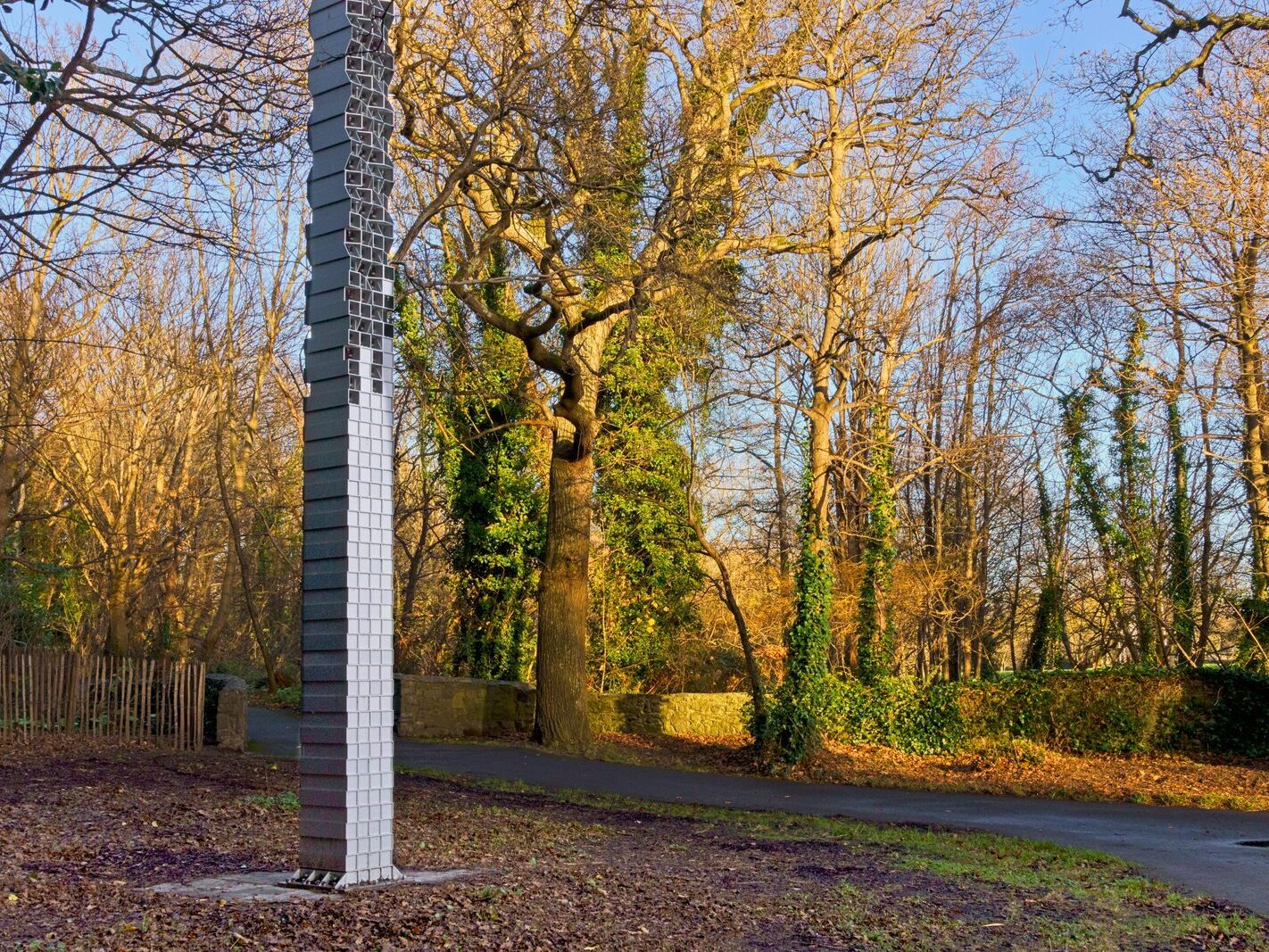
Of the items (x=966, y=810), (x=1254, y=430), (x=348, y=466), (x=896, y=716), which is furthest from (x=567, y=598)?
(x=348, y=466)

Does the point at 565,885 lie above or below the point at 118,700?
below

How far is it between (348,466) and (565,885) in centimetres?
261

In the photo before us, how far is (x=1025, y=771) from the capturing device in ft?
61.8

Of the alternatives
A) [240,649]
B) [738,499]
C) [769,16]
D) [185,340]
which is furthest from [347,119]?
[240,649]

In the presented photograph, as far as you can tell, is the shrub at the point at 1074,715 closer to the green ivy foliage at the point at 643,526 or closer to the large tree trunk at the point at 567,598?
the large tree trunk at the point at 567,598

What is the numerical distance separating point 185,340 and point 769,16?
15.2m

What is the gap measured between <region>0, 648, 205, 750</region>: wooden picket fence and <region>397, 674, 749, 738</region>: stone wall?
4863 mm

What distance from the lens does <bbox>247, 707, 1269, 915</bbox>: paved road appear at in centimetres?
1020

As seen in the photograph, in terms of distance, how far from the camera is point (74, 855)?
713 centimetres

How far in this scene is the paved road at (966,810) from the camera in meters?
10.2

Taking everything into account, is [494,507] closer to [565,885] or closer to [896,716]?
[896,716]

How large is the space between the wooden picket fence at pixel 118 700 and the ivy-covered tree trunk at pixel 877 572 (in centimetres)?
1295

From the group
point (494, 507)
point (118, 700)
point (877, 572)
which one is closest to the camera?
point (118, 700)

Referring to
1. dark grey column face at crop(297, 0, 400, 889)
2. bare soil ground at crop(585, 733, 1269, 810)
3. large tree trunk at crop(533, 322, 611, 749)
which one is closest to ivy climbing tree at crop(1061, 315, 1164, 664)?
bare soil ground at crop(585, 733, 1269, 810)
